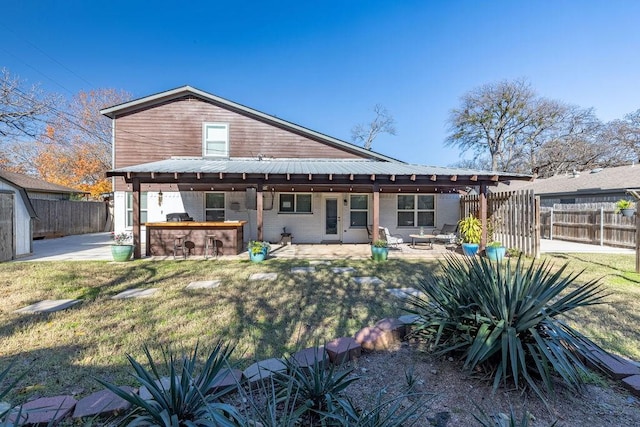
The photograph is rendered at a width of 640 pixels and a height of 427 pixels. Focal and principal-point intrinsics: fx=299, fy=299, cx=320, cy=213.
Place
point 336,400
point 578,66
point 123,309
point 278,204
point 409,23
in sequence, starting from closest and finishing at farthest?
1. point 336,400
2. point 123,309
3. point 278,204
4. point 409,23
5. point 578,66

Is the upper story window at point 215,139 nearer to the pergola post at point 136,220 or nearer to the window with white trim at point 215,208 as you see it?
the window with white trim at point 215,208

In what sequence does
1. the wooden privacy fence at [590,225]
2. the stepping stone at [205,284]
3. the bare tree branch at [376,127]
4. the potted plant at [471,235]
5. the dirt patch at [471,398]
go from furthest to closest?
1. the bare tree branch at [376,127]
2. the wooden privacy fence at [590,225]
3. the potted plant at [471,235]
4. the stepping stone at [205,284]
5. the dirt patch at [471,398]

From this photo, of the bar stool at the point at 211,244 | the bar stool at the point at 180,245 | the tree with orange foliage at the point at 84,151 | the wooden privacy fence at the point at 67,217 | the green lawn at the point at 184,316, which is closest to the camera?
the green lawn at the point at 184,316

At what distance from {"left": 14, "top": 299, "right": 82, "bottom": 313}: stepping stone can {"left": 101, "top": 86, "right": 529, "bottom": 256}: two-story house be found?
7.51 meters

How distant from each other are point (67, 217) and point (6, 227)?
9.42 meters

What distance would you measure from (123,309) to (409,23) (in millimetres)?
16149

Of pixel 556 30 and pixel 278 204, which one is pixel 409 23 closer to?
pixel 556 30

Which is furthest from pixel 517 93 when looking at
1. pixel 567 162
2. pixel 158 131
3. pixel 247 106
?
pixel 158 131

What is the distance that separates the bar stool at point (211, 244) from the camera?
967cm

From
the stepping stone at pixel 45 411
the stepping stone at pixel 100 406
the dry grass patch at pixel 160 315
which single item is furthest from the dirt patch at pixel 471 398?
the stepping stone at pixel 45 411

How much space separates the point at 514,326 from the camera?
2.31m

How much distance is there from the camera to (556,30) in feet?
43.3

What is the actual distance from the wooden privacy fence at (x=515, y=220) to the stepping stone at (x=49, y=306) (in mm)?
11019

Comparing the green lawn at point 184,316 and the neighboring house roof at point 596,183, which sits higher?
the neighboring house roof at point 596,183
